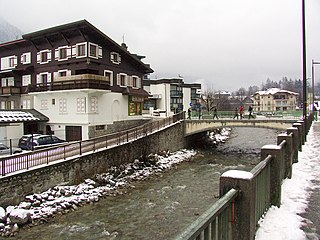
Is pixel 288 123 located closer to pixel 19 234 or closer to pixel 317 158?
pixel 317 158

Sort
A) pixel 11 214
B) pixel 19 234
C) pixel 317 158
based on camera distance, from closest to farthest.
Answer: pixel 317 158, pixel 19 234, pixel 11 214

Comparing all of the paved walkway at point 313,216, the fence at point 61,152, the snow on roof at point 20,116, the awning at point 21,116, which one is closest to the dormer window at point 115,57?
the fence at point 61,152

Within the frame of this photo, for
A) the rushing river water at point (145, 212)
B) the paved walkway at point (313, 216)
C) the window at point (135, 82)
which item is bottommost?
the rushing river water at point (145, 212)

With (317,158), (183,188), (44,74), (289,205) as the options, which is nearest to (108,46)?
(44,74)

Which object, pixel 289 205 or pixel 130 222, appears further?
pixel 130 222

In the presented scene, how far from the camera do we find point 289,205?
6145 mm

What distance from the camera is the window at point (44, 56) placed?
112ft

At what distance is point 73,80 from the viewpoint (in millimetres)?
29406

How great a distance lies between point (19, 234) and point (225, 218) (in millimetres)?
13486

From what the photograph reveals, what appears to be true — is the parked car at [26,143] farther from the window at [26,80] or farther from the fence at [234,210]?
the fence at [234,210]

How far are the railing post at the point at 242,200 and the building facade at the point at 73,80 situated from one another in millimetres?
26389

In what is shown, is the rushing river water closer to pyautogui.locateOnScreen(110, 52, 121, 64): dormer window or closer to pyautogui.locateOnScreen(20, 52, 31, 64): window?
pyautogui.locateOnScreen(110, 52, 121, 64): dormer window

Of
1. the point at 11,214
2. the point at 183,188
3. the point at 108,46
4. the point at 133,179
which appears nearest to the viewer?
the point at 11,214

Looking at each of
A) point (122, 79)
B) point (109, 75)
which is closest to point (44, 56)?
point (109, 75)
